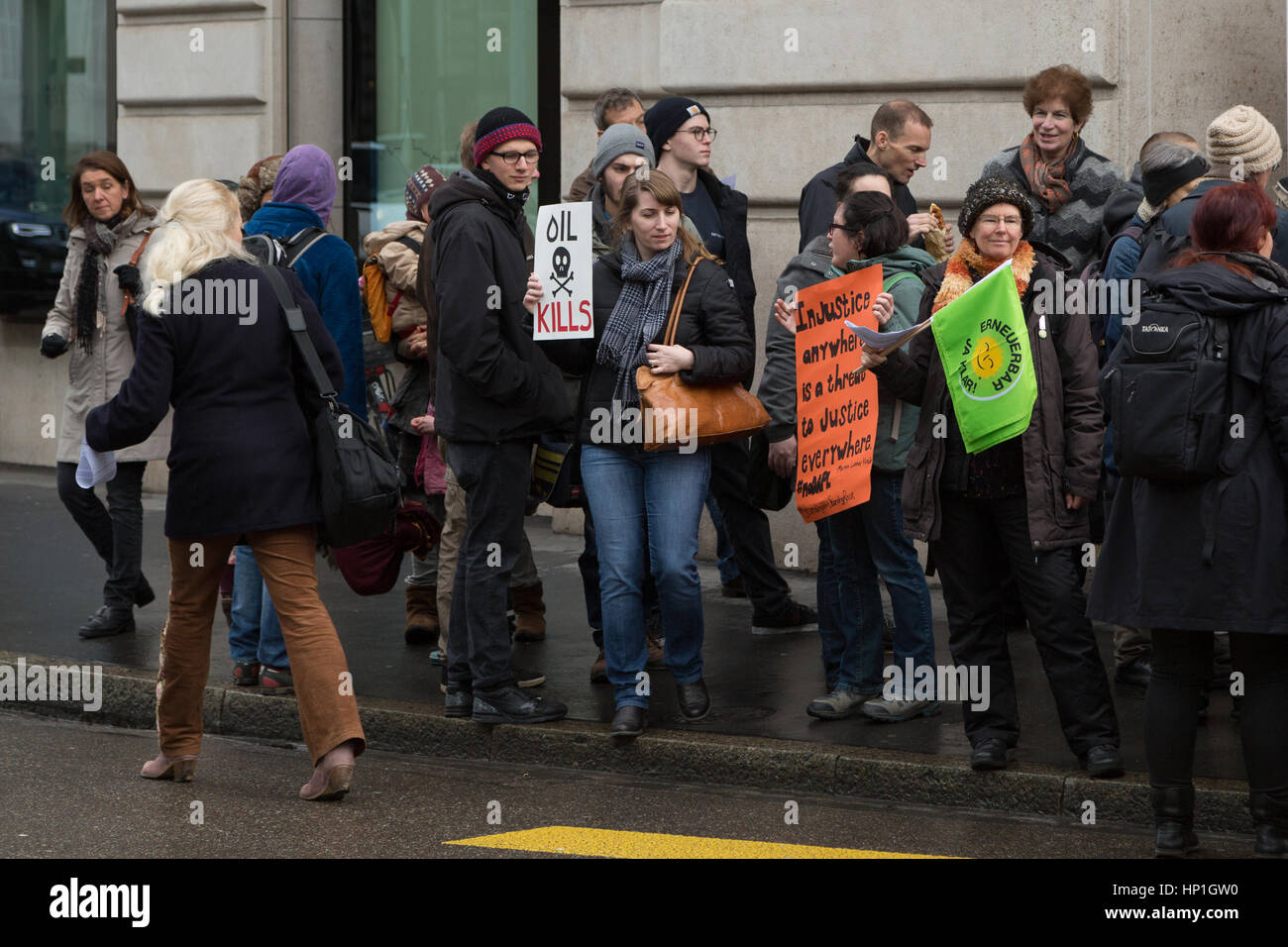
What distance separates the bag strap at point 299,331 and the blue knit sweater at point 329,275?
1.17m

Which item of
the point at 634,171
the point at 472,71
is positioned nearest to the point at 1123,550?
the point at 634,171

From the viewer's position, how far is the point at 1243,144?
271 inches

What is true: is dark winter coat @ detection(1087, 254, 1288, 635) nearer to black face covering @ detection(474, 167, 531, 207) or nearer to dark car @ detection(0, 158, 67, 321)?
black face covering @ detection(474, 167, 531, 207)

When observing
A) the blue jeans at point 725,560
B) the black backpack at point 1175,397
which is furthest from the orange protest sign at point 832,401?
the blue jeans at point 725,560

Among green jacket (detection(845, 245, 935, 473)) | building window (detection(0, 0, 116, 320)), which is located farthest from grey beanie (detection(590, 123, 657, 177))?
building window (detection(0, 0, 116, 320))

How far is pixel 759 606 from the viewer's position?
8.46 meters

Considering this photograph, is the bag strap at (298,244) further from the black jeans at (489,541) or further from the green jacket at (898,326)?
the green jacket at (898,326)

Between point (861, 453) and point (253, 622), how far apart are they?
103 inches

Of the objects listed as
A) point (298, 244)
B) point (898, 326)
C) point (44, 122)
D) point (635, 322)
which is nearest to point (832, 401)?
point (898, 326)

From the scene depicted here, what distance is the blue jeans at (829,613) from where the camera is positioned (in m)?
7.20

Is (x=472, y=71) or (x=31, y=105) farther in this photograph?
(x=31, y=105)

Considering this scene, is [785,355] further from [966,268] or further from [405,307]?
[405,307]

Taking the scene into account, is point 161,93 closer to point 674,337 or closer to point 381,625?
point 381,625

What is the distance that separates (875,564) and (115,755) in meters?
2.90
